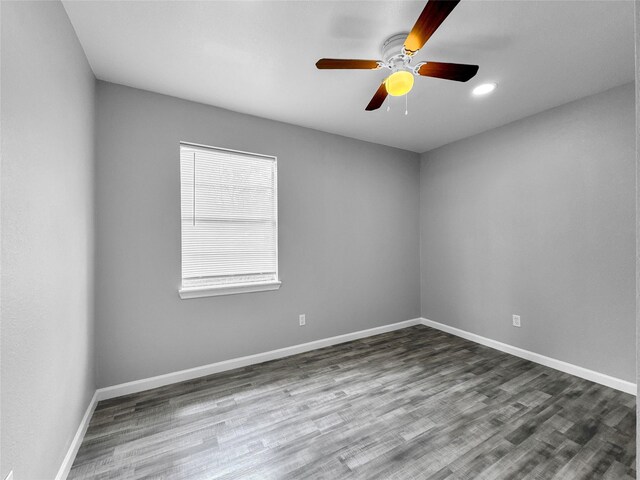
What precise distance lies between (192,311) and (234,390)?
83 cm

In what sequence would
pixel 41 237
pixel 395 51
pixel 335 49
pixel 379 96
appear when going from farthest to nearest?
pixel 379 96, pixel 335 49, pixel 395 51, pixel 41 237

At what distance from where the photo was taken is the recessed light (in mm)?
2352

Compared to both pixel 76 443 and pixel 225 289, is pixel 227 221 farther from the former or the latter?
pixel 76 443

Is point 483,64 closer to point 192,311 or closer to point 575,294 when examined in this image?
point 575,294

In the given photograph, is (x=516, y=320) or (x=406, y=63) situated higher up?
(x=406, y=63)

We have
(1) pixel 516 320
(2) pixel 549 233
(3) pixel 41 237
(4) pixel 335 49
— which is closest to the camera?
(3) pixel 41 237

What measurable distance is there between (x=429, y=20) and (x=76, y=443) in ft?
10.4

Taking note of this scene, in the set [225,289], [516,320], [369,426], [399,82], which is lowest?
[369,426]

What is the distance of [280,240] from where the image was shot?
306 centimetres

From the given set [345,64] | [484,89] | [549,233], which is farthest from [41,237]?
[549,233]

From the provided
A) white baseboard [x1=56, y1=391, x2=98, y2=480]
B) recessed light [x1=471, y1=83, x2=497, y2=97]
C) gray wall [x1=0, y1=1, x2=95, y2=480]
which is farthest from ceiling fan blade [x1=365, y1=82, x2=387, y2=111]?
white baseboard [x1=56, y1=391, x2=98, y2=480]

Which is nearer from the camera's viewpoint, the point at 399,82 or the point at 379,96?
the point at 399,82

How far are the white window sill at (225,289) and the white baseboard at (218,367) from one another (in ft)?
2.31

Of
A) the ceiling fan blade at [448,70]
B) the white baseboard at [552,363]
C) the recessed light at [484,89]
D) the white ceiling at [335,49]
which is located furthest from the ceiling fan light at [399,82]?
the white baseboard at [552,363]
